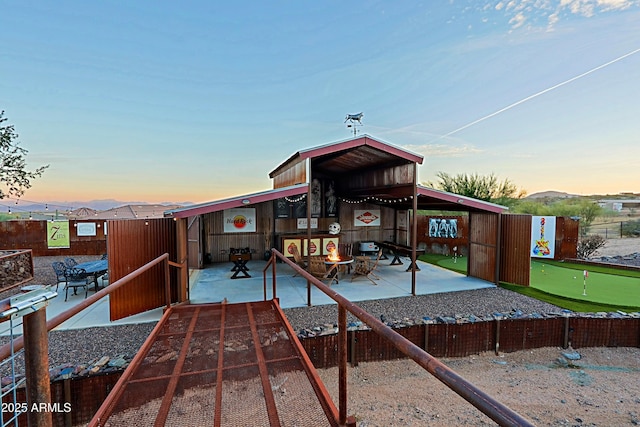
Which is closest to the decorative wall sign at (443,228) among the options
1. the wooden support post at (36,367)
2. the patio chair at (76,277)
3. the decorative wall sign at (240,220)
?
the decorative wall sign at (240,220)

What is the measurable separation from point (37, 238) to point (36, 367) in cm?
1651

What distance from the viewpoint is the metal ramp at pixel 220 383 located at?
2.17 m

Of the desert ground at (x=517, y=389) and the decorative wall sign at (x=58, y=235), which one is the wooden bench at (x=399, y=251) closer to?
the desert ground at (x=517, y=389)

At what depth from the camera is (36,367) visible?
1185 mm

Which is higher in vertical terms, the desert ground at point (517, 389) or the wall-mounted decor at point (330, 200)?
the wall-mounted decor at point (330, 200)

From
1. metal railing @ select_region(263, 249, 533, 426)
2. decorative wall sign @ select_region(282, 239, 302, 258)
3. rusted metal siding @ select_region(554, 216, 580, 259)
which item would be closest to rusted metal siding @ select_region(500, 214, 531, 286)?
rusted metal siding @ select_region(554, 216, 580, 259)

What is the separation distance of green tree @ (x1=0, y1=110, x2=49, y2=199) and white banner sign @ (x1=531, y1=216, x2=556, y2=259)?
2194cm

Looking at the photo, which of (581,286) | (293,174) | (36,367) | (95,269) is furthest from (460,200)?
(95,269)

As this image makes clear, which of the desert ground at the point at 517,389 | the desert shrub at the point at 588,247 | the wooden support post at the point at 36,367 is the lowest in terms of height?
the desert ground at the point at 517,389

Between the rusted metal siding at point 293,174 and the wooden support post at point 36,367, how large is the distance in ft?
22.2

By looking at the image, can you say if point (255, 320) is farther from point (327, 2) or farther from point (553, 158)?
point (553, 158)

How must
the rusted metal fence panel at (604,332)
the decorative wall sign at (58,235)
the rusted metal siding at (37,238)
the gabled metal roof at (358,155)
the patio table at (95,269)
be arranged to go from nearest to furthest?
1. the rusted metal fence panel at (604,332)
2. the patio table at (95,269)
3. the gabled metal roof at (358,155)
4. the rusted metal siding at (37,238)
5. the decorative wall sign at (58,235)

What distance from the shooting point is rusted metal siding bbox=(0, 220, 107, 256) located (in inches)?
507

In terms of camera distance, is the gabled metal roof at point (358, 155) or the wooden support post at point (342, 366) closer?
the wooden support post at point (342, 366)
